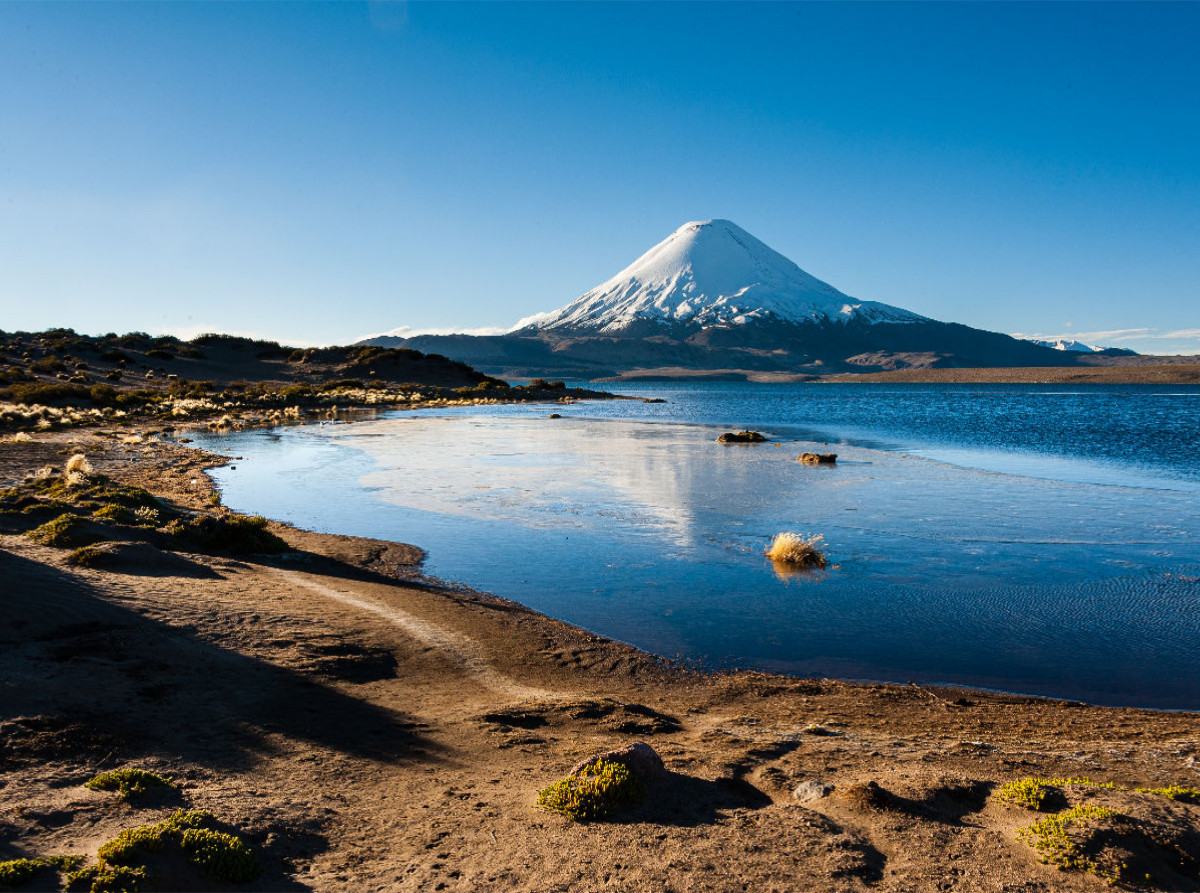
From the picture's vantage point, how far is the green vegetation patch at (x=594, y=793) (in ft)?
20.6

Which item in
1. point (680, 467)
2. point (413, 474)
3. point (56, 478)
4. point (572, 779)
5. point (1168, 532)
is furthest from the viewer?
point (680, 467)

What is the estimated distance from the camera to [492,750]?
7.66 meters

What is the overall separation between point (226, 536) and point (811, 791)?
43.6 ft

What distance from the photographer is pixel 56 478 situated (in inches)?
805

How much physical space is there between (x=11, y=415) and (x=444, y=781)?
48155 millimetres

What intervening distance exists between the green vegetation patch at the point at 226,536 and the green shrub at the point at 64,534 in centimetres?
158

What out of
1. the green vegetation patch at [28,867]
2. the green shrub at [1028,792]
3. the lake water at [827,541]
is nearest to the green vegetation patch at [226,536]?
the lake water at [827,541]

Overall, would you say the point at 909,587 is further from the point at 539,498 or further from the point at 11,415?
the point at 11,415

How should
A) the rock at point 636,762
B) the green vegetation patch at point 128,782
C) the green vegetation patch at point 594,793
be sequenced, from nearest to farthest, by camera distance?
the green vegetation patch at point 128,782 → the green vegetation patch at point 594,793 → the rock at point 636,762

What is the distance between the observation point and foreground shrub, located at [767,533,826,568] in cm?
1537

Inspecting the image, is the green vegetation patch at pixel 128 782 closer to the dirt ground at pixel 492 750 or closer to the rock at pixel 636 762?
the dirt ground at pixel 492 750

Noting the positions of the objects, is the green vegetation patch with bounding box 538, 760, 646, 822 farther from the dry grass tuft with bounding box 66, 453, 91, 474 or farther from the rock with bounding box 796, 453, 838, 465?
the rock with bounding box 796, 453, 838, 465

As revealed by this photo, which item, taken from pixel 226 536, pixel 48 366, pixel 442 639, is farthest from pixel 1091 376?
pixel 442 639

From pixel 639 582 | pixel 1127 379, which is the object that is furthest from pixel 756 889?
pixel 1127 379
